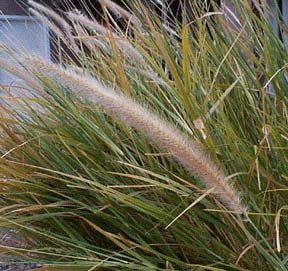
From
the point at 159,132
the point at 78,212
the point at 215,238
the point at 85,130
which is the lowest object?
the point at 215,238

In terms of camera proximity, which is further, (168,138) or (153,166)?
(153,166)

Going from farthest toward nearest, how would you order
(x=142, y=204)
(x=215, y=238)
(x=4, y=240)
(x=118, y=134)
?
(x=4, y=240) < (x=118, y=134) < (x=215, y=238) < (x=142, y=204)

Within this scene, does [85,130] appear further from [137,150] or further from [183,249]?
[183,249]

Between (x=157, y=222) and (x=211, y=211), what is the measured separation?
0.46 feet

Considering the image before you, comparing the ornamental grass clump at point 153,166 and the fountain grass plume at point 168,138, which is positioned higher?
the fountain grass plume at point 168,138

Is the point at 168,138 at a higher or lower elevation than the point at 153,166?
higher

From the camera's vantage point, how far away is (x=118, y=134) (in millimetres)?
1732

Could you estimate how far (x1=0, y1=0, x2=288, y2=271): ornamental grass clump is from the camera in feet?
4.34

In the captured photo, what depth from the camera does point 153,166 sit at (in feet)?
5.19

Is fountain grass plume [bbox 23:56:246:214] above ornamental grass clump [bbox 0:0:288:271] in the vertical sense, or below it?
above

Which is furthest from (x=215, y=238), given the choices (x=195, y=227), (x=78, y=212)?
(x=78, y=212)

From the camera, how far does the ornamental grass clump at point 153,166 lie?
1323 millimetres

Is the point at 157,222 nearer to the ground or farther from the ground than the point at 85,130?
nearer to the ground

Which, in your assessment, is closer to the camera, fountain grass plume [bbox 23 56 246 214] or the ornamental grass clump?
fountain grass plume [bbox 23 56 246 214]
